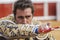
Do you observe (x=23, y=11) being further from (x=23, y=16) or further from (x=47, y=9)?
(x=47, y=9)

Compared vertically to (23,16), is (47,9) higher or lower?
lower

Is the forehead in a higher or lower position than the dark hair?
lower

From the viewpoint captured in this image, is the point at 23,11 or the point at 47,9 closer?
the point at 23,11

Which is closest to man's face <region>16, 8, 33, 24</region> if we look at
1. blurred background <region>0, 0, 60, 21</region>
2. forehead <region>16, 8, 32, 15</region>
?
forehead <region>16, 8, 32, 15</region>

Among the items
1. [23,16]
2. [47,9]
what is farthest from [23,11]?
[47,9]

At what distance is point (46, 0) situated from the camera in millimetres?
3447

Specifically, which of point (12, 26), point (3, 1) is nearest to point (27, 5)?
point (12, 26)

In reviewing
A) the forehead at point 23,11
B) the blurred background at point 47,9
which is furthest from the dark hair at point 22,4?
the blurred background at point 47,9

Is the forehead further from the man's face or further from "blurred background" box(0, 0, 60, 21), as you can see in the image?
"blurred background" box(0, 0, 60, 21)

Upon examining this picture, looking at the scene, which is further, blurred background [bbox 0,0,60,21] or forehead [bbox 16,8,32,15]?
blurred background [bbox 0,0,60,21]

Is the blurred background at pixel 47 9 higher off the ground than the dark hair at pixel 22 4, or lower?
lower

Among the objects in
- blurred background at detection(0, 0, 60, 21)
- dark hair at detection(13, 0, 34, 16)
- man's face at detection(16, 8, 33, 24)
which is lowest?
blurred background at detection(0, 0, 60, 21)

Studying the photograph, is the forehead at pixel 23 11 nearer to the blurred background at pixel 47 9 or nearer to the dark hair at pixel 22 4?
the dark hair at pixel 22 4

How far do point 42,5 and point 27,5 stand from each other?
8.75ft
